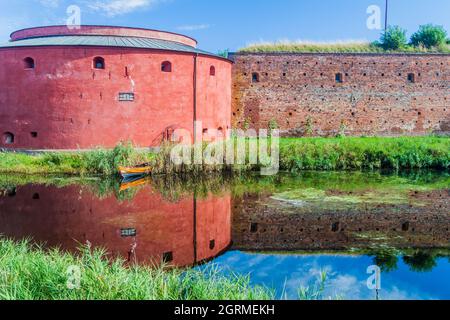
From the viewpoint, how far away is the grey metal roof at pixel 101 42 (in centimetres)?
1398

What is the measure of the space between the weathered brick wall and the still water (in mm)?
6086

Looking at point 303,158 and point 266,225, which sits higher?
point 303,158

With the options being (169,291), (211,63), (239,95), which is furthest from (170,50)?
(169,291)

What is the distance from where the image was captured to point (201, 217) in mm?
9070

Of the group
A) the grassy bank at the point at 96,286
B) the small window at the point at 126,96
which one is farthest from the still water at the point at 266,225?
the small window at the point at 126,96

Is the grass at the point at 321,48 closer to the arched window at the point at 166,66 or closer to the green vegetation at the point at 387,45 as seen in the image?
the green vegetation at the point at 387,45

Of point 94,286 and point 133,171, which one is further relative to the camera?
point 133,171

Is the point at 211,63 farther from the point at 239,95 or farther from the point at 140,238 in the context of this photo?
the point at 140,238

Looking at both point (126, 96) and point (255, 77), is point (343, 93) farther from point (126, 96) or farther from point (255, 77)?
point (126, 96)

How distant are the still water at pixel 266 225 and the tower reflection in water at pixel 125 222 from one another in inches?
0.8

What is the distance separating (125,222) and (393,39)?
15666 mm

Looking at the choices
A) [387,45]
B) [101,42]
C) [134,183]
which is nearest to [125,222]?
[134,183]

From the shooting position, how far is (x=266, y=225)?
8.38 meters

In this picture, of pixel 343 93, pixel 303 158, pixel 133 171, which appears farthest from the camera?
pixel 343 93
